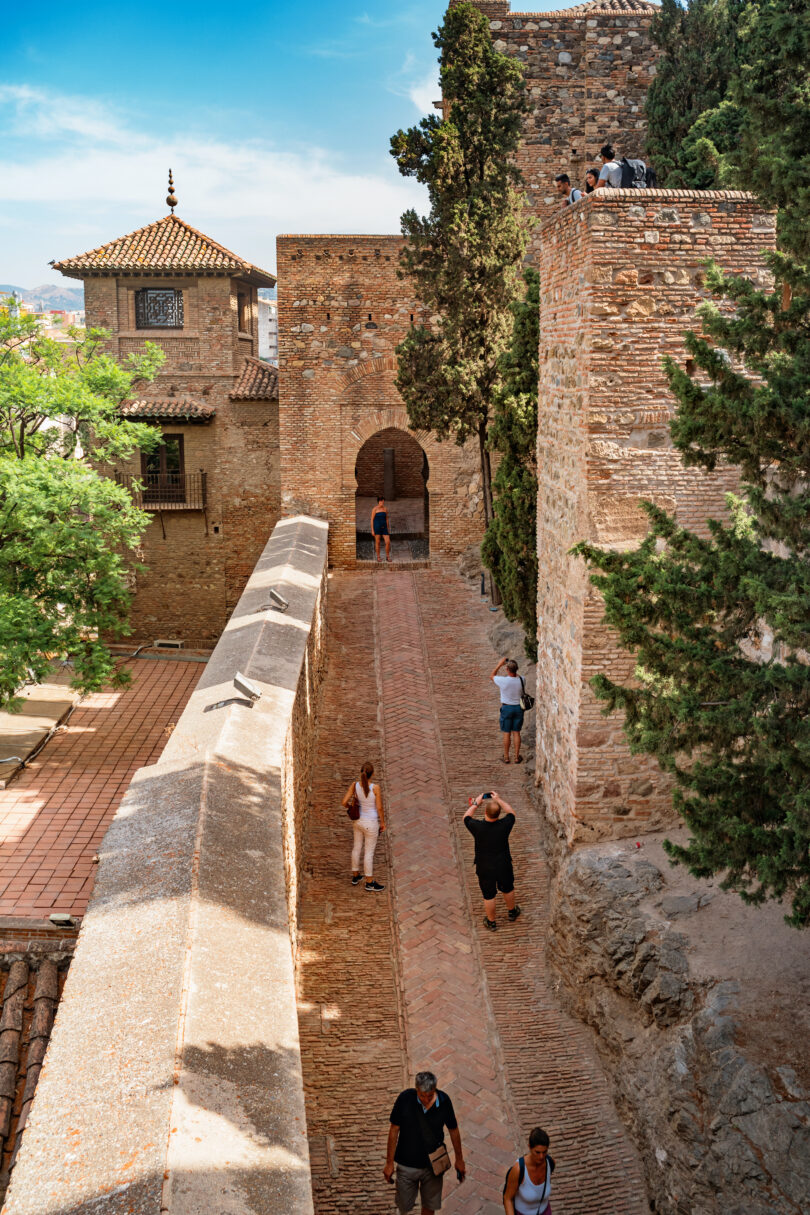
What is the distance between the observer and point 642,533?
7.61 meters

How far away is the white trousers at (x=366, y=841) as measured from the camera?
8297mm

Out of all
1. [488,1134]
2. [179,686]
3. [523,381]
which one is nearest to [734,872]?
[488,1134]

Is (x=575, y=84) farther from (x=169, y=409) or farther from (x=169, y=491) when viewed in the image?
(x=169, y=491)

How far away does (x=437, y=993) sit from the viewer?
7191 millimetres

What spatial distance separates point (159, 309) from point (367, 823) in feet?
61.7

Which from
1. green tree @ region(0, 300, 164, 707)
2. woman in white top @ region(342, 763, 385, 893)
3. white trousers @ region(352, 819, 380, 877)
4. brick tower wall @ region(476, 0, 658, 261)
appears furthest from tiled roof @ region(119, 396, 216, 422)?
white trousers @ region(352, 819, 380, 877)

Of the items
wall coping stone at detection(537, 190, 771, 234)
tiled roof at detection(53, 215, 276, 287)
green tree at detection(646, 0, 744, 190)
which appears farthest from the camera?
tiled roof at detection(53, 215, 276, 287)

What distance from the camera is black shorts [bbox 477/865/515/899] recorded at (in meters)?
7.85

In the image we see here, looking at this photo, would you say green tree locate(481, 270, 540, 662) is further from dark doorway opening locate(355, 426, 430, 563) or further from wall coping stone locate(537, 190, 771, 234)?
dark doorway opening locate(355, 426, 430, 563)

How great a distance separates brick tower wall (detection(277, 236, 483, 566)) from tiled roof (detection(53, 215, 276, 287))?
6.55 metres

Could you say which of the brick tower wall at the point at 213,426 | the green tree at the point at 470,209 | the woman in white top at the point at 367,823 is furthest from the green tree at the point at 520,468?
the brick tower wall at the point at 213,426

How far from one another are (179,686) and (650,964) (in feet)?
41.6

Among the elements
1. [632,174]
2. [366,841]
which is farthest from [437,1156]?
[632,174]

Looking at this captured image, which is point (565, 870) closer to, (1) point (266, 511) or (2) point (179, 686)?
(2) point (179, 686)
